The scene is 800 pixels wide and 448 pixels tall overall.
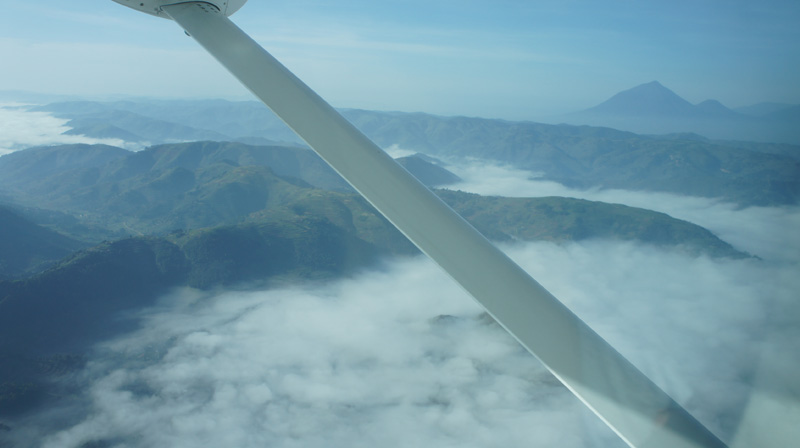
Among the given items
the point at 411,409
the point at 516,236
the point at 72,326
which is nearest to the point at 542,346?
the point at 411,409

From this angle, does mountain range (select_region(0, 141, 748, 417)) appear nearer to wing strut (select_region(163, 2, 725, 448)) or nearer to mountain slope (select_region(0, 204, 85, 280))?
mountain slope (select_region(0, 204, 85, 280))

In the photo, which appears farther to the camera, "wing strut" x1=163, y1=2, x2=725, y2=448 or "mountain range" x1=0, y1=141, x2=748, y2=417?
"mountain range" x1=0, y1=141, x2=748, y2=417

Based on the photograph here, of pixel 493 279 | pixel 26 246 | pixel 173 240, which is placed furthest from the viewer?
pixel 173 240

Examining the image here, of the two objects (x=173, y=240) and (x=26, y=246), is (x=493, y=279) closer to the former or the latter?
(x=173, y=240)

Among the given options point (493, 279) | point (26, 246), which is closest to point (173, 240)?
point (26, 246)

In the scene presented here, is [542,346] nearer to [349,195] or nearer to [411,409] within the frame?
[411,409]

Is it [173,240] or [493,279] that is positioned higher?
[493,279]

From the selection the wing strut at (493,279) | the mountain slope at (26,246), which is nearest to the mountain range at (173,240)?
the mountain slope at (26,246)

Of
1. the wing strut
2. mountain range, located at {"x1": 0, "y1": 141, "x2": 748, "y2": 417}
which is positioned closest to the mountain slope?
mountain range, located at {"x1": 0, "y1": 141, "x2": 748, "y2": 417}

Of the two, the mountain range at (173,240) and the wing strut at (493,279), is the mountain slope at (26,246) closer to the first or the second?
the mountain range at (173,240)
